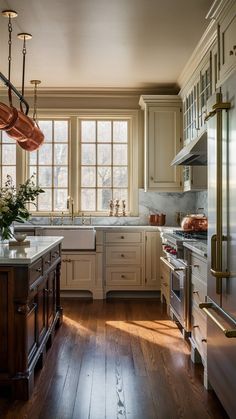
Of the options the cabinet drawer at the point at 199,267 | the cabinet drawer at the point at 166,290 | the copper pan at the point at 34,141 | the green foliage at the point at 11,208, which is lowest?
the cabinet drawer at the point at 166,290

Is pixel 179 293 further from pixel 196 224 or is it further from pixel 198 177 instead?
pixel 198 177

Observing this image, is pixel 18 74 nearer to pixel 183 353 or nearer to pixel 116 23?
pixel 116 23

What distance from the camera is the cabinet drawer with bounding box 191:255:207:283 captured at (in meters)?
2.74

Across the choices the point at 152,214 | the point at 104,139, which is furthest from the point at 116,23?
the point at 152,214

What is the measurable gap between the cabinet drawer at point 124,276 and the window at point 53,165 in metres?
1.21

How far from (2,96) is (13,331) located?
13.0 ft

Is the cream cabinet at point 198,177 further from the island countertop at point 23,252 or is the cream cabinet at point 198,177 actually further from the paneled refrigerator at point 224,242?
the paneled refrigerator at point 224,242

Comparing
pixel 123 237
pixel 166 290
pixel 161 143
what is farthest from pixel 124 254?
pixel 161 143

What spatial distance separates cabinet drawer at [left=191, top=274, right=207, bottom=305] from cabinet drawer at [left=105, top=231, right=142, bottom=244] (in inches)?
76.8

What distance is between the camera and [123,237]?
506cm

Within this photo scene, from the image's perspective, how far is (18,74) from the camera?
4.98 m

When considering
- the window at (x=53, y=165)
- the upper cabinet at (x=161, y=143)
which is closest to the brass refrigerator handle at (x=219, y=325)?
the upper cabinet at (x=161, y=143)

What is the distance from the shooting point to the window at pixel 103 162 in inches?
225

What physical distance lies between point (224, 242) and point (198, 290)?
990mm
